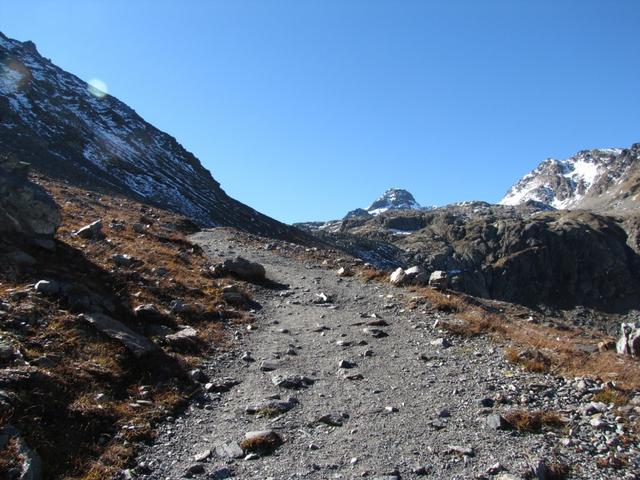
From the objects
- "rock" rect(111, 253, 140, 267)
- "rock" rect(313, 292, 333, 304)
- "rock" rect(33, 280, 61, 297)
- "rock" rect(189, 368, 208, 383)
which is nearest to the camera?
"rock" rect(189, 368, 208, 383)

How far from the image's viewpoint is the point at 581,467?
27.3 ft

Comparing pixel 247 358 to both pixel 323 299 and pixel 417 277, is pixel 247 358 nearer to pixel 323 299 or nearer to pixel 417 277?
pixel 323 299

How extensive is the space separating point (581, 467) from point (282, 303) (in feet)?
A: 49.4

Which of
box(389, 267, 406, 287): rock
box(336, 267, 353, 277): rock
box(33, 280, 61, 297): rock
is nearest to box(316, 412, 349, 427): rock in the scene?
box(33, 280, 61, 297): rock

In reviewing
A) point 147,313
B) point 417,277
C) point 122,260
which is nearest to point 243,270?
point 122,260

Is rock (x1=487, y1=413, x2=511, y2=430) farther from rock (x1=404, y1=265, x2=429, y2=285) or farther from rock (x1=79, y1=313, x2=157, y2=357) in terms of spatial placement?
rock (x1=404, y1=265, x2=429, y2=285)

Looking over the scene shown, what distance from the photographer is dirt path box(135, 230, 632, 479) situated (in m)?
8.60

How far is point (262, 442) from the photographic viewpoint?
9422 millimetres

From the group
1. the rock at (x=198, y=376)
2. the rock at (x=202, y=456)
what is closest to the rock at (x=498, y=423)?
the rock at (x=202, y=456)

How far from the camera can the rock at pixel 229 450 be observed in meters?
9.05

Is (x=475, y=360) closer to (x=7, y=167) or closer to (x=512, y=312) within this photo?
(x=512, y=312)

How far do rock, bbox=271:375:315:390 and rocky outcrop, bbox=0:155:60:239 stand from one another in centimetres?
1087

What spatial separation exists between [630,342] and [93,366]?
15.3 meters

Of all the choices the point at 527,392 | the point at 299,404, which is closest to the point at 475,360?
the point at 527,392
